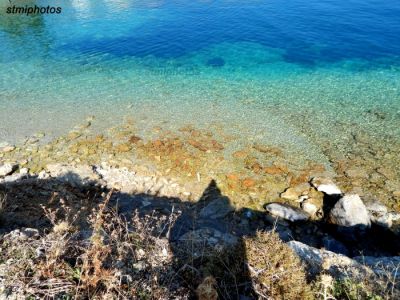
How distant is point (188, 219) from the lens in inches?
324

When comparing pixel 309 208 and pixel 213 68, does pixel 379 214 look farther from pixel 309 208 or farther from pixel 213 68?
pixel 213 68

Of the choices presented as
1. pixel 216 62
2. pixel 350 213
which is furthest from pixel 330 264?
pixel 216 62

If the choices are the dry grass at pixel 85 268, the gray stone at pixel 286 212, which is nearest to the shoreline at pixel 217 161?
the gray stone at pixel 286 212

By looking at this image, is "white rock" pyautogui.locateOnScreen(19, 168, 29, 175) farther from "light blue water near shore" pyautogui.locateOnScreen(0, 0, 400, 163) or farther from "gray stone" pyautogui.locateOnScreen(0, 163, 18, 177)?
"light blue water near shore" pyautogui.locateOnScreen(0, 0, 400, 163)

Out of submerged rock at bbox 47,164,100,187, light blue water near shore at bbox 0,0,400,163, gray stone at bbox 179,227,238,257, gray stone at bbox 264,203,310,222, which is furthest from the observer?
light blue water near shore at bbox 0,0,400,163

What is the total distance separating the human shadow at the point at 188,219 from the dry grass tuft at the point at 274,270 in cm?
25

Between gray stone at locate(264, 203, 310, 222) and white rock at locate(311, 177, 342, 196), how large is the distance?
1.13m

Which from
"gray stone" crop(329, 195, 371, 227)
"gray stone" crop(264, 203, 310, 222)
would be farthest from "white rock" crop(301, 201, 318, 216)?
"gray stone" crop(329, 195, 371, 227)

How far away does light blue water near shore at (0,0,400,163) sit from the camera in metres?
13.1

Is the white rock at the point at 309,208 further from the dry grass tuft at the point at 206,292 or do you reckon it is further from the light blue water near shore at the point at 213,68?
the dry grass tuft at the point at 206,292

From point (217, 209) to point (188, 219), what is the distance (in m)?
0.94

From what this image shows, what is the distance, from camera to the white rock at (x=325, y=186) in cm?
923

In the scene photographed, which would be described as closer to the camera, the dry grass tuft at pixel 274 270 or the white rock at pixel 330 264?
the dry grass tuft at pixel 274 270

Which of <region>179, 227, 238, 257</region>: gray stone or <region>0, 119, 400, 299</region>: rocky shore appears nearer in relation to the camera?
<region>0, 119, 400, 299</region>: rocky shore
